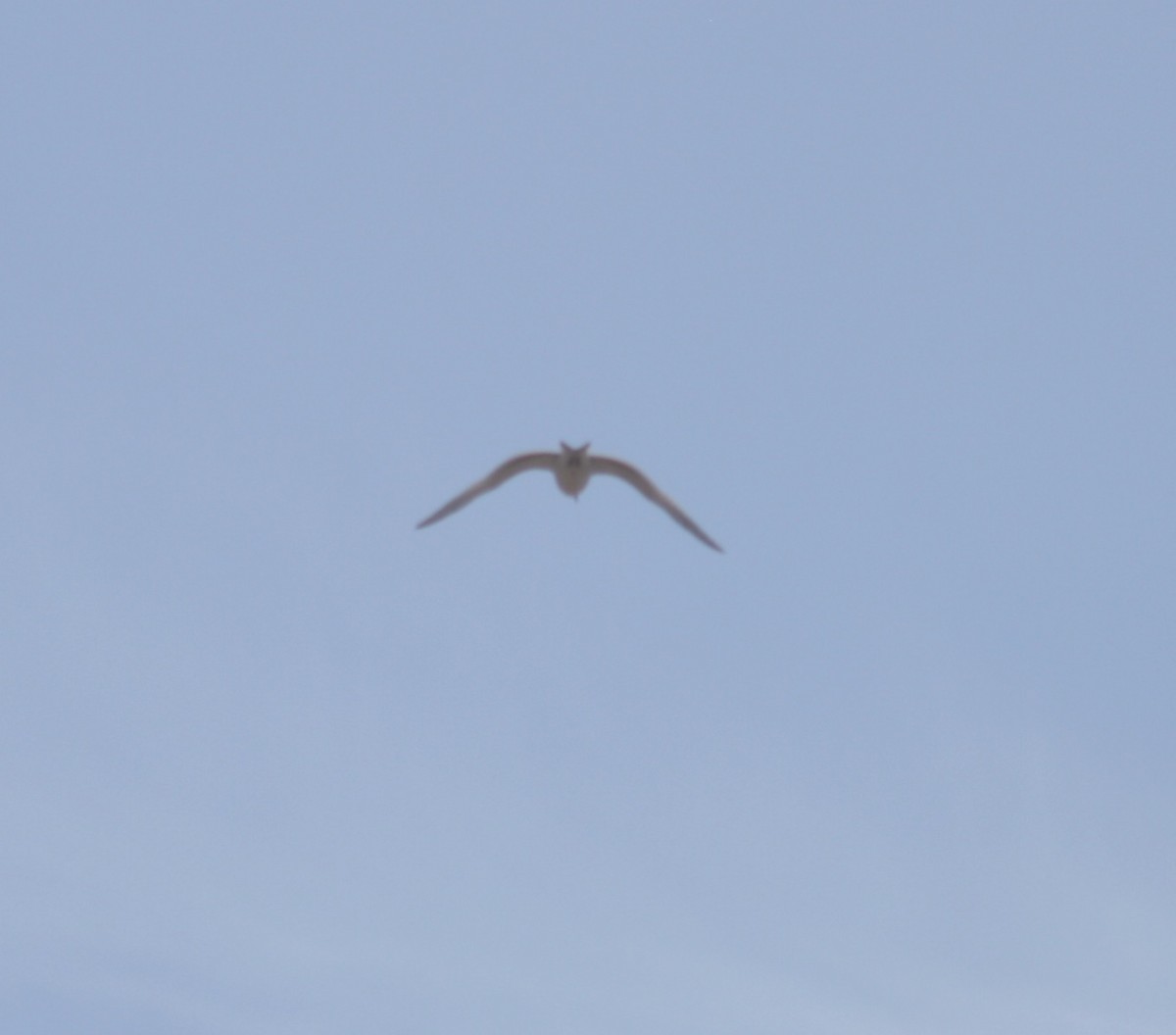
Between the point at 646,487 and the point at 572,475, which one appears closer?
the point at 572,475

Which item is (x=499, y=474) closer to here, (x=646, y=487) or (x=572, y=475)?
(x=572, y=475)

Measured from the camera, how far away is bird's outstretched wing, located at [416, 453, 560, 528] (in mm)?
41844

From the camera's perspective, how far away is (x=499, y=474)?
4284cm

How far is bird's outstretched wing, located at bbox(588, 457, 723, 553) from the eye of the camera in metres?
42.1

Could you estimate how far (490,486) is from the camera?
43.4m

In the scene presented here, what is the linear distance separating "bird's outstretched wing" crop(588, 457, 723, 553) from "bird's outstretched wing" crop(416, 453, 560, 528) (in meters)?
1.13

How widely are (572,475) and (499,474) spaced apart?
226 cm

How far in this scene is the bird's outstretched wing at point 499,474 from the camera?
4184 centimetres

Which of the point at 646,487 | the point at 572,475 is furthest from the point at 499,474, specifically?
the point at 646,487

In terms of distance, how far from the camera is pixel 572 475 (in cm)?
4153

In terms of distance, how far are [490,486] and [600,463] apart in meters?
3.13

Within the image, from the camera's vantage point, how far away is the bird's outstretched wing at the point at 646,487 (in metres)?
42.1

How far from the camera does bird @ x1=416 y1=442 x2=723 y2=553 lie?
4133 centimetres

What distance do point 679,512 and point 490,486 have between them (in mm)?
4810
